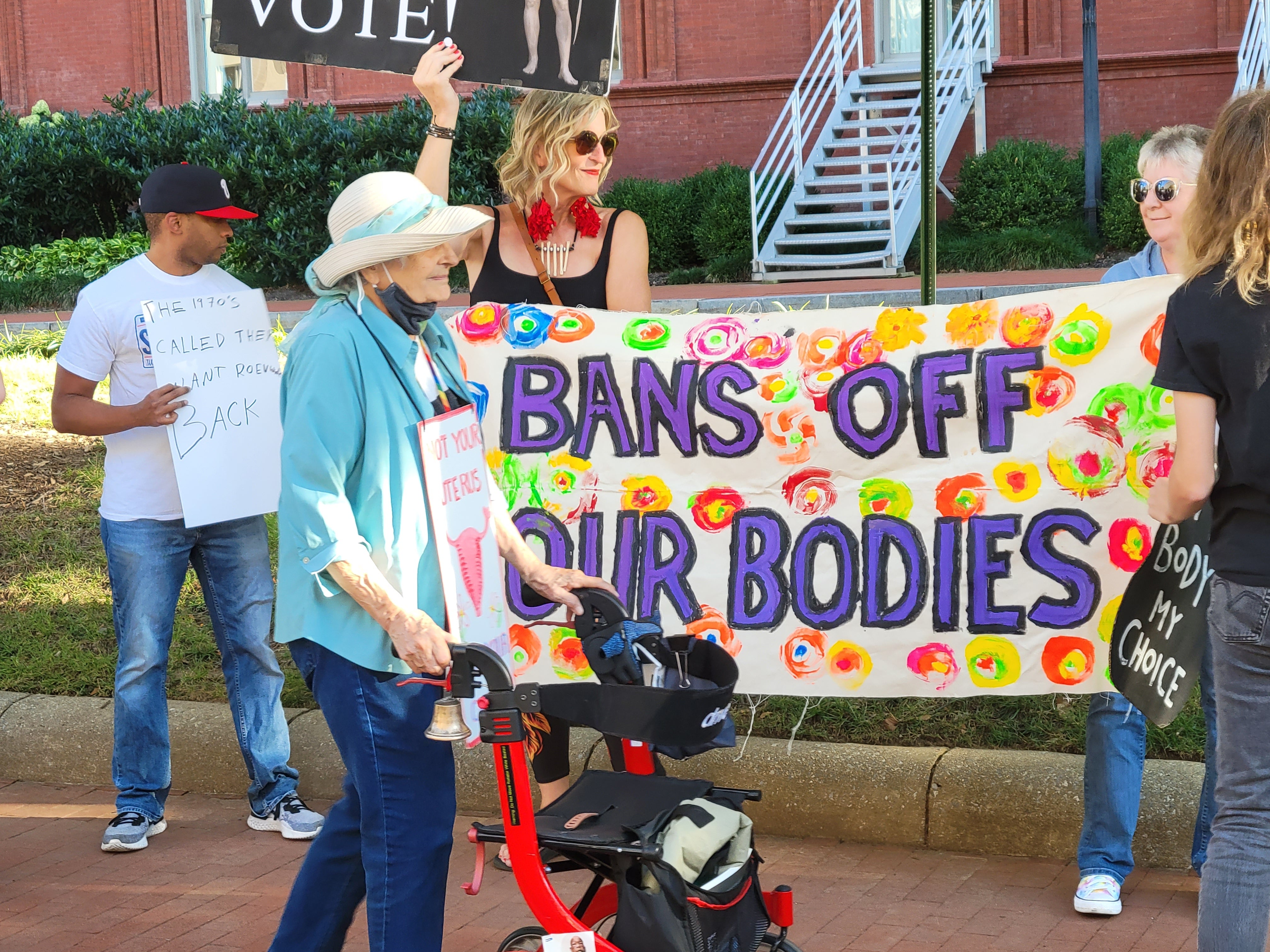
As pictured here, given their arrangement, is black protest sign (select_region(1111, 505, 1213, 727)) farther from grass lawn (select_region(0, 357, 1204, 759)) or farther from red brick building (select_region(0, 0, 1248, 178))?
red brick building (select_region(0, 0, 1248, 178))

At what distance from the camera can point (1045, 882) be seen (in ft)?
13.9

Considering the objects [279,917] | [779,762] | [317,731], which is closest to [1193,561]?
[779,762]

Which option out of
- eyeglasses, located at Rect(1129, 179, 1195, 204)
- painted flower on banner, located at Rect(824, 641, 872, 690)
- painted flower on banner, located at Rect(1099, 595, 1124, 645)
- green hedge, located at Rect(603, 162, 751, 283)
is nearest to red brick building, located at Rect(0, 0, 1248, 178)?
green hedge, located at Rect(603, 162, 751, 283)

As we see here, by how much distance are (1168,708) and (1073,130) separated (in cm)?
1696

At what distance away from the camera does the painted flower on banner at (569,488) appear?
188 inches

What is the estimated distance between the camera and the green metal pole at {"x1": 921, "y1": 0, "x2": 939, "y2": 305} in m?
5.05

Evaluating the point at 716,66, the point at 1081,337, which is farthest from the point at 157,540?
the point at 716,66

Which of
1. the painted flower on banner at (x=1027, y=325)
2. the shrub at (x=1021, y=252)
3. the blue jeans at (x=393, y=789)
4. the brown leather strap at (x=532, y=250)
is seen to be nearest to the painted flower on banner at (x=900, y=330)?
the painted flower on banner at (x=1027, y=325)

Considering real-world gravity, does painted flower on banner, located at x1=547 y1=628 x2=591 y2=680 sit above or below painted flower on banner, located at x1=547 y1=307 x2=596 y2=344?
below

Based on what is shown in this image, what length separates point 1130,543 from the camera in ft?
14.0

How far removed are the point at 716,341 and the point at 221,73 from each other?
67.4ft

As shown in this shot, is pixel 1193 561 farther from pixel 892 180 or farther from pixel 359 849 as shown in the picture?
pixel 892 180

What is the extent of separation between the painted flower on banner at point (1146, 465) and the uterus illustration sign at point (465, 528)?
2.00 meters

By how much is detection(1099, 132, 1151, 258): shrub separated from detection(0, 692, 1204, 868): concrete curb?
12497mm
